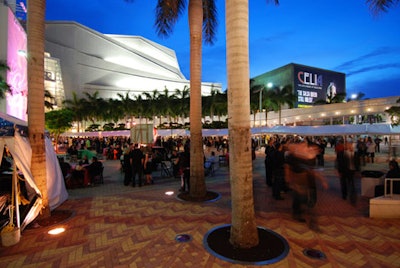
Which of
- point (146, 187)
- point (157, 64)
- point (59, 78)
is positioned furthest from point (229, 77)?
point (157, 64)

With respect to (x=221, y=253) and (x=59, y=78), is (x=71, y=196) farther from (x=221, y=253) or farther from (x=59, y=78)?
(x=59, y=78)

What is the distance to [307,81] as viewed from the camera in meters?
76.0

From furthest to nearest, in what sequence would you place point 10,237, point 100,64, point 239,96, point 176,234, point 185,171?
point 100,64 → point 185,171 → point 176,234 → point 10,237 → point 239,96

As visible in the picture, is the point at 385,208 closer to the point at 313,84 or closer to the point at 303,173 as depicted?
the point at 303,173

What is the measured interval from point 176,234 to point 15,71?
36.6 m

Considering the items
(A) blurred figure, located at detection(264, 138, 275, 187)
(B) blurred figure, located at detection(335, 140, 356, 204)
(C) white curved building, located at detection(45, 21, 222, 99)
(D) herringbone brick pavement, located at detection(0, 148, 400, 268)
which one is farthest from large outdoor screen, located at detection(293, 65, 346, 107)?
(D) herringbone brick pavement, located at detection(0, 148, 400, 268)

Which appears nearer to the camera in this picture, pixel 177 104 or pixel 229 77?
pixel 229 77

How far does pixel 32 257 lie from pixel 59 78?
218 ft

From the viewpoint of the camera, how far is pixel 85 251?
3904 mm

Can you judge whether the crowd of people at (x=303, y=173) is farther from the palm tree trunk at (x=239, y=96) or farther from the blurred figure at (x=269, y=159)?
the palm tree trunk at (x=239, y=96)

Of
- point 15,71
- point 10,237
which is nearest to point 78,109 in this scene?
point 15,71

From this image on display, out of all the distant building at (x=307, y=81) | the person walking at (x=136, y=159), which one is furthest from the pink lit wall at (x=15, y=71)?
the distant building at (x=307, y=81)

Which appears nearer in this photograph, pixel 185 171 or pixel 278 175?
pixel 278 175

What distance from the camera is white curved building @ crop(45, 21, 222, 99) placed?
67.7m
